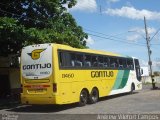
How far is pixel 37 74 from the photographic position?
18484 mm

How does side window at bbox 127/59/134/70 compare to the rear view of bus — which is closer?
the rear view of bus

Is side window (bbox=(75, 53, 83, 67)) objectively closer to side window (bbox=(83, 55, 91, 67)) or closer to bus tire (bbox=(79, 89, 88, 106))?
side window (bbox=(83, 55, 91, 67))

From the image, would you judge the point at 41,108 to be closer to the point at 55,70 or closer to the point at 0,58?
the point at 55,70

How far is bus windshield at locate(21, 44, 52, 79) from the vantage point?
18188 mm

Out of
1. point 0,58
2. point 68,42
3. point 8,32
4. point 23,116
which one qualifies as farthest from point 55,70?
point 0,58

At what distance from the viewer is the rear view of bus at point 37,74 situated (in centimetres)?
1814

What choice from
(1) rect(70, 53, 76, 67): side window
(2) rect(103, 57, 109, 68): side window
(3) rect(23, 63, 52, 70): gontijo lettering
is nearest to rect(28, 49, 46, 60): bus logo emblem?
(3) rect(23, 63, 52, 70): gontijo lettering

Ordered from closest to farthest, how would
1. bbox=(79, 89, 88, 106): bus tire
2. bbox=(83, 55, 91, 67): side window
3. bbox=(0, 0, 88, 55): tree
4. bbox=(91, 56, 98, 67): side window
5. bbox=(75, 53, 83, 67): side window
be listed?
bbox=(75, 53, 83, 67): side window → bbox=(79, 89, 88, 106): bus tire → bbox=(83, 55, 91, 67): side window → bbox=(91, 56, 98, 67): side window → bbox=(0, 0, 88, 55): tree

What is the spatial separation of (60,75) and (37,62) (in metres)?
1.34

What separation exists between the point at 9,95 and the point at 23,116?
1263 centimetres

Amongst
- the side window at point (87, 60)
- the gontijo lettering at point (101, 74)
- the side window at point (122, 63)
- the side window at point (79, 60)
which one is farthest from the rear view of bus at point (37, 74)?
the side window at point (122, 63)

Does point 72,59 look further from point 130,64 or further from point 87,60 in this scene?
point 130,64

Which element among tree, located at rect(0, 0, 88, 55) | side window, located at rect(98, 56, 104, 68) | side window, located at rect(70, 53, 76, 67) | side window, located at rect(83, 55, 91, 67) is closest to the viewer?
side window, located at rect(70, 53, 76, 67)

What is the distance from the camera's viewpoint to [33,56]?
18.7 m
